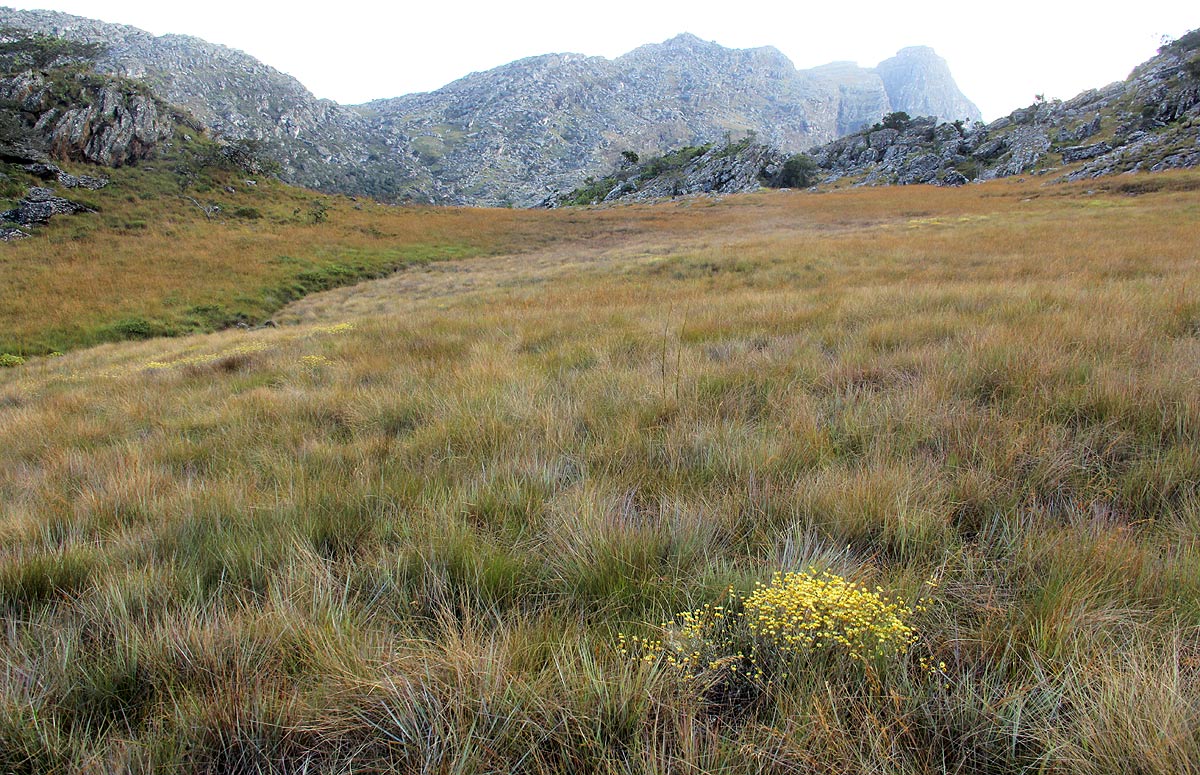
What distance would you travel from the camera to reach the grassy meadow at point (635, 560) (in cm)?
107

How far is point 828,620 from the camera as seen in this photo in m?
1.21

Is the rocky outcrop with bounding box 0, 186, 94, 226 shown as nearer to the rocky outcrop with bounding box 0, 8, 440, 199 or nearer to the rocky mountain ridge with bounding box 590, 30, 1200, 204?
the rocky mountain ridge with bounding box 590, 30, 1200, 204

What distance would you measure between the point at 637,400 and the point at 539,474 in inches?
46.5

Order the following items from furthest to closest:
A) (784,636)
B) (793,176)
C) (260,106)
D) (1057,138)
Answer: (260,106), (793,176), (1057,138), (784,636)

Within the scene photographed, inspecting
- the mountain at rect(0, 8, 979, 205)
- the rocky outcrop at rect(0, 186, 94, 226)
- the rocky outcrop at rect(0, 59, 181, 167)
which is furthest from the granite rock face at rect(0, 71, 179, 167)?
the mountain at rect(0, 8, 979, 205)

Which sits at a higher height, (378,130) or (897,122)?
(378,130)

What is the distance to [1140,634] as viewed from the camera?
1.23 m

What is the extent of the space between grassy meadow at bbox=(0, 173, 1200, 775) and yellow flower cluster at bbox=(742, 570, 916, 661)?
0.06 ft

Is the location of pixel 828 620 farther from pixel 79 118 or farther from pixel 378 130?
pixel 378 130

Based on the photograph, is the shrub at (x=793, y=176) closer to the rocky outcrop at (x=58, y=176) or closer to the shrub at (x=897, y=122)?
the shrub at (x=897, y=122)

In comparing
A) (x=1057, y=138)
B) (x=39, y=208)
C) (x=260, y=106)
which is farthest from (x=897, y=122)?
(x=260, y=106)

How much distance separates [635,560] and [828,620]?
631 mm

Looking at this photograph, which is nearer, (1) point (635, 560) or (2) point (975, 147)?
(1) point (635, 560)

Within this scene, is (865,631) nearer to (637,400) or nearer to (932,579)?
(932,579)
